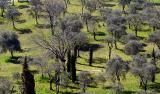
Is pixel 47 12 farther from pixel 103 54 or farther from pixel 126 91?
pixel 126 91

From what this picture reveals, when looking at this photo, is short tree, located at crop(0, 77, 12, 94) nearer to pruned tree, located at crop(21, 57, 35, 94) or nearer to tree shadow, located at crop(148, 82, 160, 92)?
pruned tree, located at crop(21, 57, 35, 94)

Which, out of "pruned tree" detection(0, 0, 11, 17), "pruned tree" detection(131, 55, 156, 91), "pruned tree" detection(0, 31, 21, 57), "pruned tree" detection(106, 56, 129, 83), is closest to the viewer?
"pruned tree" detection(131, 55, 156, 91)

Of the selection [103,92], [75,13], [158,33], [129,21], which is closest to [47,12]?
[75,13]

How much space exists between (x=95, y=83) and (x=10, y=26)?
58206mm

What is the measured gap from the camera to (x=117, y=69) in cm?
10319

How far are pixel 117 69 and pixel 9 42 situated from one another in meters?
39.3

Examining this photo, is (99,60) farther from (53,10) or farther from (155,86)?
(53,10)

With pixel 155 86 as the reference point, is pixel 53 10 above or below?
above

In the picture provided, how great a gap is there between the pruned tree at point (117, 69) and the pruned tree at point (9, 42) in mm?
35066

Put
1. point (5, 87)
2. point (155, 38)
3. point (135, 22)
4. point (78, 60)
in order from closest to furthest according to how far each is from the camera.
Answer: point (5, 87) → point (78, 60) → point (155, 38) → point (135, 22)

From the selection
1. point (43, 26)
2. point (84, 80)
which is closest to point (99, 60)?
point (84, 80)

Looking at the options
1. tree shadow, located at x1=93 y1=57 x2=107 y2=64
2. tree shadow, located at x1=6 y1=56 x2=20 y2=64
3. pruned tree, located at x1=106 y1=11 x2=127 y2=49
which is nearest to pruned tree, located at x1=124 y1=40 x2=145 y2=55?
pruned tree, located at x1=106 y1=11 x2=127 y2=49

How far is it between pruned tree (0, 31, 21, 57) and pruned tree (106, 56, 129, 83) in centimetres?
3507

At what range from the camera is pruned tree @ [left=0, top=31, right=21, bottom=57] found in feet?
423
